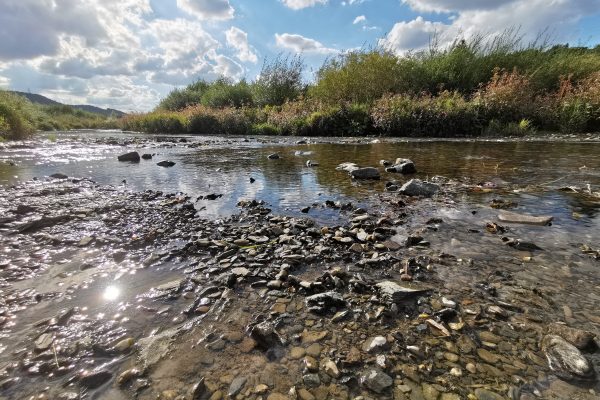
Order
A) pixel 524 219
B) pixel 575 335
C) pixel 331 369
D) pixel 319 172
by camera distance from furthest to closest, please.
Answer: pixel 319 172 < pixel 524 219 < pixel 575 335 < pixel 331 369

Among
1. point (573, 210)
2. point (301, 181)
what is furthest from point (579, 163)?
point (301, 181)

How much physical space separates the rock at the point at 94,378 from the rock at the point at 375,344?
1665 mm

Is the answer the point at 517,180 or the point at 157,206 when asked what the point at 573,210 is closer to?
the point at 517,180

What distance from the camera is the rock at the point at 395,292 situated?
8.83 feet

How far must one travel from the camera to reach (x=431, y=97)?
68.2ft

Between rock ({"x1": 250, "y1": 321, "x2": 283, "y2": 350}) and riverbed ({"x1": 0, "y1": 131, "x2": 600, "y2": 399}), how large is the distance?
12mm

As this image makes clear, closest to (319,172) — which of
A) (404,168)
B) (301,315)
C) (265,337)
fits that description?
A: (404,168)

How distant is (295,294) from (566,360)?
1908mm

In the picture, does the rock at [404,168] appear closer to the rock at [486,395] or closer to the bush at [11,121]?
the rock at [486,395]

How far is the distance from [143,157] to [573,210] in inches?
479

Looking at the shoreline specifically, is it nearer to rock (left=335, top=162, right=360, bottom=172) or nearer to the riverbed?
the riverbed

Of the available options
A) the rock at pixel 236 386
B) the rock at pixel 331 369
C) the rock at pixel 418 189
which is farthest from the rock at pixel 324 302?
the rock at pixel 418 189

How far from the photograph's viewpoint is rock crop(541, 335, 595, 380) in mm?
1868

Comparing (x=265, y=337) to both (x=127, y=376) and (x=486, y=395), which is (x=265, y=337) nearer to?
(x=127, y=376)
